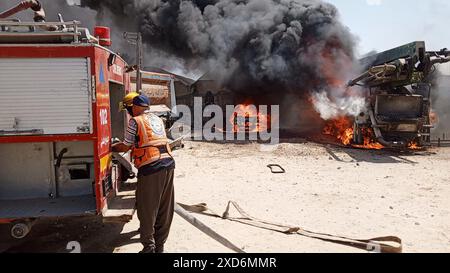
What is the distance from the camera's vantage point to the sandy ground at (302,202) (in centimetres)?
481

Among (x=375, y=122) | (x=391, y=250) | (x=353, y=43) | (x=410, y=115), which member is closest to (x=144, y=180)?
(x=391, y=250)

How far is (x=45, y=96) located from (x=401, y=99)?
11859mm

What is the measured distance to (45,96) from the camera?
398cm

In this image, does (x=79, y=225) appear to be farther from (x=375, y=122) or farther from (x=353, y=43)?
(x=353, y=43)

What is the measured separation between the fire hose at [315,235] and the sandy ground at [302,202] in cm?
9

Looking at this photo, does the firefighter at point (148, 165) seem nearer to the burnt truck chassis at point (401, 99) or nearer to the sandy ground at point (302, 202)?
the sandy ground at point (302, 202)

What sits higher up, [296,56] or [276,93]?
[296,56]

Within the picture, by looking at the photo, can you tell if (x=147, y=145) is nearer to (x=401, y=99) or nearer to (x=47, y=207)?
(x=47, y=207)

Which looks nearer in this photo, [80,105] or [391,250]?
[80,105]

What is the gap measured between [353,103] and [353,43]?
4.49 meters

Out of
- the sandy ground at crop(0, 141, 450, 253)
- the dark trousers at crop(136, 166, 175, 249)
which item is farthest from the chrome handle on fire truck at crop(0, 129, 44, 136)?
the sandy ground at crop(0, 141, 450, 253)

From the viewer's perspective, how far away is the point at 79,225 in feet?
18.0

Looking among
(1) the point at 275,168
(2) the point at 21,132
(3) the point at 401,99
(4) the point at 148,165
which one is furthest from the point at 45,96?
(3) the point at 401,99

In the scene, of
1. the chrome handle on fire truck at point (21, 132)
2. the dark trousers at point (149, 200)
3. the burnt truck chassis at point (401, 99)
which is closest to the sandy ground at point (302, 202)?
the dark trousers at point (149, 200)
